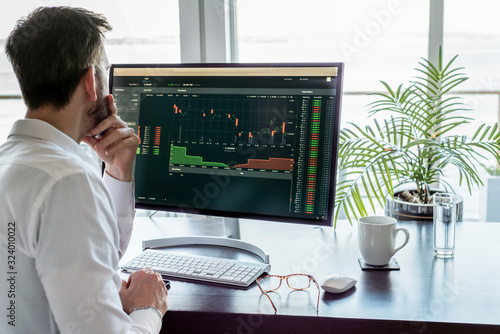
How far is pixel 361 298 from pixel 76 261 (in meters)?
0.63

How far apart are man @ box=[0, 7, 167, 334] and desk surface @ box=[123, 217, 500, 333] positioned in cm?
12

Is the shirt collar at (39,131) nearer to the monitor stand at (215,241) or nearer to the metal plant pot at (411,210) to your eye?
the monitor stand at (215,241)

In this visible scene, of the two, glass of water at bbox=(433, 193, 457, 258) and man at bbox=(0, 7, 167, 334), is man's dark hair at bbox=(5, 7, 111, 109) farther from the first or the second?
glass of water at bbox=(433, 193, 457, 258)

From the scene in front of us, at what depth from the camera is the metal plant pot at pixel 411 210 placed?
1791 millimetres

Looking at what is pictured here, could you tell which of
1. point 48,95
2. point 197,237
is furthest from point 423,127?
point 48,95

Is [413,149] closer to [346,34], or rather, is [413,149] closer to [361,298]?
[346,34]

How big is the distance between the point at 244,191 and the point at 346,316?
510 millimetres

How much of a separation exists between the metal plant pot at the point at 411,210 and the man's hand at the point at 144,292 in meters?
0.97

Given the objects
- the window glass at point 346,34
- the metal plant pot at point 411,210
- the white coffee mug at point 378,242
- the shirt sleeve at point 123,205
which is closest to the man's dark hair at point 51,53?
the shirt sleeve at point 123,205

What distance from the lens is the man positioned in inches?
34.1

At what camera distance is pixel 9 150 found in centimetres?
101

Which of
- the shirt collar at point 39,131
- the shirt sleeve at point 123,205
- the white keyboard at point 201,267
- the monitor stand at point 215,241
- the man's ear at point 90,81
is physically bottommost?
the white keyboard at point 201,267

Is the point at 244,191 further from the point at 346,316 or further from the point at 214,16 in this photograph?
the point at 214,16

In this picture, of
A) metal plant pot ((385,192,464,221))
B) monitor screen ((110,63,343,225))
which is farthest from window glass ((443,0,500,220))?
monitor screen ((110,63,343,225))
